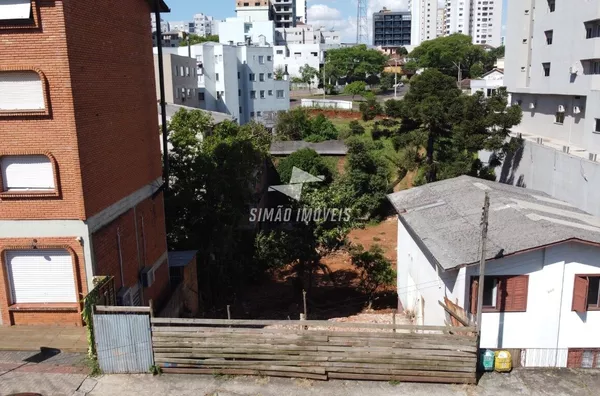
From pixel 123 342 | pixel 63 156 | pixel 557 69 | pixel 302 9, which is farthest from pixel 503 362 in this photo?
pixel 302 9

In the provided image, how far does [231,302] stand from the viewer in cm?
2108

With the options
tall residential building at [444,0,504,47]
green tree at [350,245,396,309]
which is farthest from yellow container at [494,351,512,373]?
tall residential building at [444,0,504,47]

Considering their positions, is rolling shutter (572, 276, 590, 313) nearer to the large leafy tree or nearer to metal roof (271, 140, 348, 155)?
metal roof (271, 140, 348, 155)

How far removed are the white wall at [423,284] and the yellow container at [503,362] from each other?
2.08m

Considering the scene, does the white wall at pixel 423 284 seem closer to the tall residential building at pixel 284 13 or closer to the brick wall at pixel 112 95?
the brick wall at pixel 112 95

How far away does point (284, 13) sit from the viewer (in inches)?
4788

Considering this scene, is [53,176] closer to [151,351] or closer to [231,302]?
Answer: [151,351]

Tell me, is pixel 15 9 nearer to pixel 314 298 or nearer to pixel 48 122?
pixel 48 122

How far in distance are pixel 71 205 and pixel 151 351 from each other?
11.3 ft

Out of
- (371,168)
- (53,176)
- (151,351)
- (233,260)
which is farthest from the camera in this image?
(371,168)

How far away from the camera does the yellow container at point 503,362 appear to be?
10.1 meters

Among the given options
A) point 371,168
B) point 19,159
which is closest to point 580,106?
point 371,168

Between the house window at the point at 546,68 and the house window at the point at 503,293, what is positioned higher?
the house window at the point at 546,68

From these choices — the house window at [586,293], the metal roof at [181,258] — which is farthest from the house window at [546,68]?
the metal roof at [181,258]
